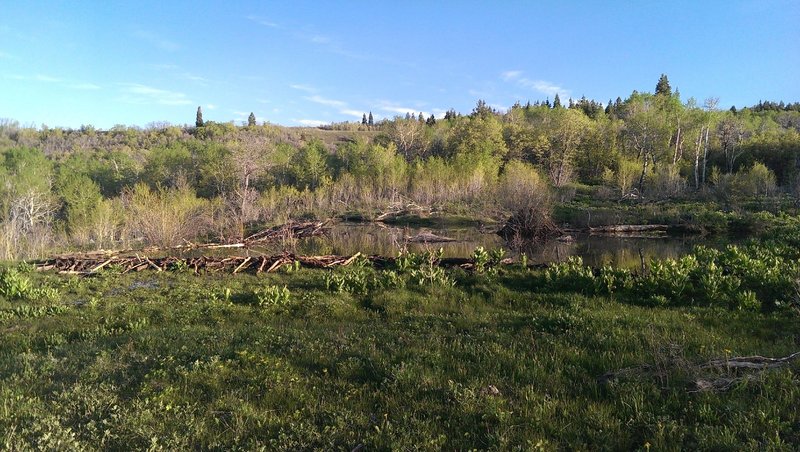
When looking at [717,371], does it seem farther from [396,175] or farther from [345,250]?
[396,175]

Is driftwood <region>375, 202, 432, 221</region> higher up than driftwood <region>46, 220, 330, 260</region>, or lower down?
higher up

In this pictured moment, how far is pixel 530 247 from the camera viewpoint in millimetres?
27219

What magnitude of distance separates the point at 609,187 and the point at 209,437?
60.2 m

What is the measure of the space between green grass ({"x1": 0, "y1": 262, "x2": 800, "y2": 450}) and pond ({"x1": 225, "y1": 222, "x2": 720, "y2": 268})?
1359 centimetres

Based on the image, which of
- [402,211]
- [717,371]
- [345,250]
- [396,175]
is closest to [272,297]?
[717,371]

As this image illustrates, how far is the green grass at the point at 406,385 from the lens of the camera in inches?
163

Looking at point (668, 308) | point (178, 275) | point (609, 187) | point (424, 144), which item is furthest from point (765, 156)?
point (178, 275)

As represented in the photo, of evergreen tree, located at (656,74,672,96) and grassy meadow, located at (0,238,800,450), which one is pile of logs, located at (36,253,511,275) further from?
evergreen tree, located at (656,74,672,96)

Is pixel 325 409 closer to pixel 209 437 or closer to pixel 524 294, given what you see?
pixel 209 437

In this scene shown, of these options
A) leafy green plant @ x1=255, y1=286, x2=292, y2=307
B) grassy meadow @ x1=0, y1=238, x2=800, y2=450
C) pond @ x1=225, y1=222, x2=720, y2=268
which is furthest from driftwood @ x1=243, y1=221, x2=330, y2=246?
grassy meadow @ x1=0, y1=238, x2=800, y2=450

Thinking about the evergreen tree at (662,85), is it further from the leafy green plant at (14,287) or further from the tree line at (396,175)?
the leafy green plant at (14,287)

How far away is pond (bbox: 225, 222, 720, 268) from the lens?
75.1ft

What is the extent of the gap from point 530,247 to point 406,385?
23343 millimetres

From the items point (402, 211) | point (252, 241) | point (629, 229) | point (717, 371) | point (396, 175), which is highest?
point (396, 175)
